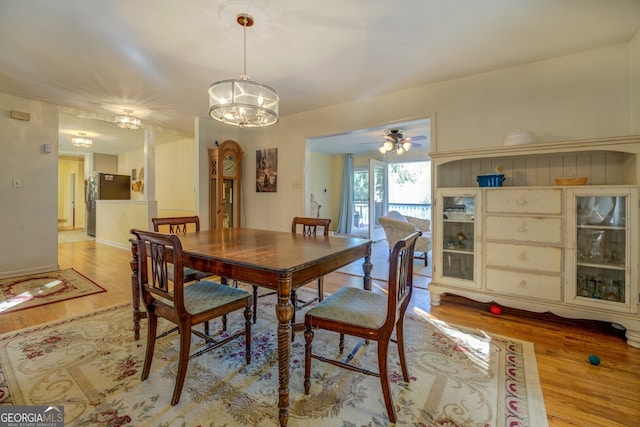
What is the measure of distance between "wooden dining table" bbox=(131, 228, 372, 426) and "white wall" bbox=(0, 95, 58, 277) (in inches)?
112

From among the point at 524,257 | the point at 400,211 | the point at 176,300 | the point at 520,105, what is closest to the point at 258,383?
the point at 176,300

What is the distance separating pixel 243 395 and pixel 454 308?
2075mm

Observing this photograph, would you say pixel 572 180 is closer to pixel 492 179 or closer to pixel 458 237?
pixel 492 179

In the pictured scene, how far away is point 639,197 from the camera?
80.0 inches

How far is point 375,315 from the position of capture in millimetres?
1442

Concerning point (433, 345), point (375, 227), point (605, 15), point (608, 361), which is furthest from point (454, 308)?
point (375, 227)

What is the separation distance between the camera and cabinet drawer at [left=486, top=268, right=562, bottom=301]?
229 centimetres

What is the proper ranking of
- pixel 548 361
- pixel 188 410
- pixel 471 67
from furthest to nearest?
pixel 471 67
pixel 548 361
pixel 188 410

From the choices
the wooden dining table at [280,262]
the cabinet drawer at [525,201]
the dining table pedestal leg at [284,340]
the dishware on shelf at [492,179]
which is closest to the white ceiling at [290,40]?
the dishware on shelf at [492,179]

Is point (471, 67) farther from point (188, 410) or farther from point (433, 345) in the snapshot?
point (188, 410)

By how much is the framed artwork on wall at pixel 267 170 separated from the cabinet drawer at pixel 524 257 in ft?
9.76

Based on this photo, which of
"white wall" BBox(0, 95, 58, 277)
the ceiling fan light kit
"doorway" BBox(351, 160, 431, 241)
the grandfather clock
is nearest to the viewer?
"white wall" BBox(0, 95, 58, 277)

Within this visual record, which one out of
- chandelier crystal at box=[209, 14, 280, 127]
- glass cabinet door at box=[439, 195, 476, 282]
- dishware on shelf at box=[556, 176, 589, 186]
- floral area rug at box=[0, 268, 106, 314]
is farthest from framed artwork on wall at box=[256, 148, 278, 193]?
dishware on shelf at box=[556, 176, 589, 186]

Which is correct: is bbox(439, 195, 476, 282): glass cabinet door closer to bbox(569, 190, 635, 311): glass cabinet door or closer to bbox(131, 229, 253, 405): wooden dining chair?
bbox(569, 190, 635, 311): glass cabinet door
